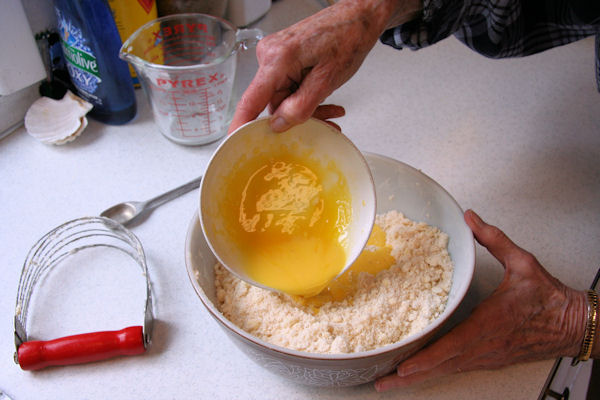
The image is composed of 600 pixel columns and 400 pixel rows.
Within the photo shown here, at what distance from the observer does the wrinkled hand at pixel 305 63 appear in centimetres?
74

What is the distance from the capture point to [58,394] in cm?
83

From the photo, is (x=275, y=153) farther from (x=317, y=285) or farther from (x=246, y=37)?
(x=246, y=37)

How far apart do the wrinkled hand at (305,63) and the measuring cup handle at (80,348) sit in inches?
16.5

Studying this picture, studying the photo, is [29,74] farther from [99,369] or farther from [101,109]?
[99,369]

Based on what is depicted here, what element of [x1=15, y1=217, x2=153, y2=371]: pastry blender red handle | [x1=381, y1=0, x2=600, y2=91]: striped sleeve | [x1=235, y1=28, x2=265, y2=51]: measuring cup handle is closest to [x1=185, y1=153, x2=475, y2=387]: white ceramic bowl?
[x1=15, y1=217, x2=153, y2=371]: pastry blender red handle

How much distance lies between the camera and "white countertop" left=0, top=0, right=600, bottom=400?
86cm

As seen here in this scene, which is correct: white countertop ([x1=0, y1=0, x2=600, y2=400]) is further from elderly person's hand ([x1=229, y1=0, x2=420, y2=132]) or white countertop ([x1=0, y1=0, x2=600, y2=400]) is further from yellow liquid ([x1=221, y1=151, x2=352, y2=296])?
elderly person's hand ([x1=229, y1=0, x2=420, y2=132])

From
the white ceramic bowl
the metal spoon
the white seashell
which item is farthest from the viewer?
the white seashell

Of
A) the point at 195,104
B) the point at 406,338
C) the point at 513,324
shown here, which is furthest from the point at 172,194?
the point at 513,324

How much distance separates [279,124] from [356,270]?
33 cm

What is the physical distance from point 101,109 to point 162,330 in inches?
25.6

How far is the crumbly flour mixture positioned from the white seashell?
624 millimetres

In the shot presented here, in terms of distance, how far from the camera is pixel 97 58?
3.77ft

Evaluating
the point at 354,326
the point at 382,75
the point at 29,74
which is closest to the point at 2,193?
the point at 29,74
